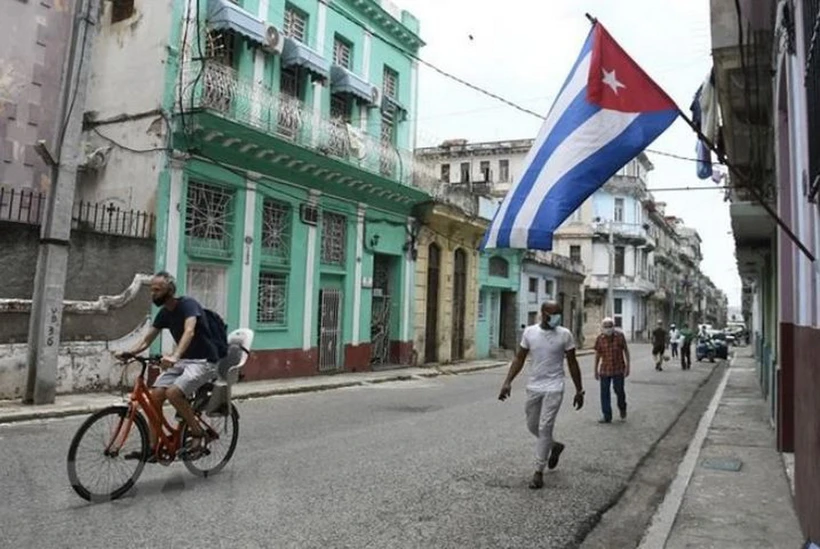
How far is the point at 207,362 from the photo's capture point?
Answer: 6.56m

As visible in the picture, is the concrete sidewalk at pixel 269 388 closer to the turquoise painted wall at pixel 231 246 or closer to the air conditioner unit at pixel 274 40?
the turquoise painted wall at pixel 231 246

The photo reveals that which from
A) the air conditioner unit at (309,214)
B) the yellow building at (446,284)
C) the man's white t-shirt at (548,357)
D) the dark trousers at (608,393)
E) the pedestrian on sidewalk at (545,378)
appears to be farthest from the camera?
the yellow building at (446,284)

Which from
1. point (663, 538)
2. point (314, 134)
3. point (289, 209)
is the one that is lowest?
point (663, 538)

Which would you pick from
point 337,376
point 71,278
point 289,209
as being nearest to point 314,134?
point 289,209

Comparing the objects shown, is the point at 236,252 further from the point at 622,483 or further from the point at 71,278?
the point at 622,483

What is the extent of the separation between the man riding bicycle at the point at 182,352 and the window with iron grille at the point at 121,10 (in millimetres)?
11984

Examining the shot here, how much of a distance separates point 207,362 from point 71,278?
7607 millimetres

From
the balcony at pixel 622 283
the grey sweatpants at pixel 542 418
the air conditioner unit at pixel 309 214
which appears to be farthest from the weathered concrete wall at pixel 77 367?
the balcony at pixel 622 283

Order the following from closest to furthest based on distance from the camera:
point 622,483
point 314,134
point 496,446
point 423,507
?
point 423,507, point 622,483, point 496,446, point 314,134

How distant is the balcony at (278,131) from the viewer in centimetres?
1497

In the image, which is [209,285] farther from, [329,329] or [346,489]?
[346,489]

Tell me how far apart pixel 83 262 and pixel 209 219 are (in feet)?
11.2

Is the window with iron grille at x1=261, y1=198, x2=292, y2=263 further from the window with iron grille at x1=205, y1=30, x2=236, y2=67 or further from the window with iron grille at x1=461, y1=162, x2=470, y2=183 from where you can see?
the window with iron grille at x1=461, y1=162, x2=470, y2=183

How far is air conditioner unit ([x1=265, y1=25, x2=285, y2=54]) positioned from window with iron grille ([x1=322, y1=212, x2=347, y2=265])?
4.44 m
